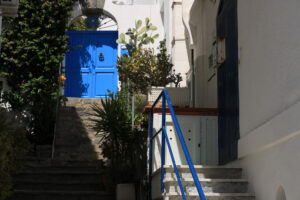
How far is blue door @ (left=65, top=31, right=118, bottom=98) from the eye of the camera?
40.8 feet

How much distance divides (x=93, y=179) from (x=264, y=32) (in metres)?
4.11

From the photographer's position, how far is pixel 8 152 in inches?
218

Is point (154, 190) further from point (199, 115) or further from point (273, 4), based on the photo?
point (273, 4)

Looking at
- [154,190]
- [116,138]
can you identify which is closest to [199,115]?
[154,190]

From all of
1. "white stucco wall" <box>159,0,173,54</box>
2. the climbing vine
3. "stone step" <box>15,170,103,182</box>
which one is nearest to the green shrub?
"stone step" <box>15,170,103,182</box>

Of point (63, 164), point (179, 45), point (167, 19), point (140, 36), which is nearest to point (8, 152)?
point (63, 164)

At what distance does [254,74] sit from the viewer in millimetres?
4773

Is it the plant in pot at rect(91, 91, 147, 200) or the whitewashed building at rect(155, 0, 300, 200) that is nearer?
the whitewashed building at rect(155, 0, 300, 200)

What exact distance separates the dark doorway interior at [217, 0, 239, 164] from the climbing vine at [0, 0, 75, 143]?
4994 millimetres

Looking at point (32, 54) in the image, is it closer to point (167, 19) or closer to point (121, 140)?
point (167, 19)

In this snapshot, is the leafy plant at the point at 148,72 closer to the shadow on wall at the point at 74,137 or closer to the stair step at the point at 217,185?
the shadow on wall at the point at 74,137

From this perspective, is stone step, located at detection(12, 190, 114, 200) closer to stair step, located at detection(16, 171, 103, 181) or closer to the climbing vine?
stair step, located at detection(16, 171, 103, 181)

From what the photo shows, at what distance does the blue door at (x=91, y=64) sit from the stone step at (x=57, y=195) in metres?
5.85

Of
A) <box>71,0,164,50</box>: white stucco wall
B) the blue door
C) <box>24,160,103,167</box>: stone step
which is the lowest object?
<box>24,160,103,167</box>: stone step
